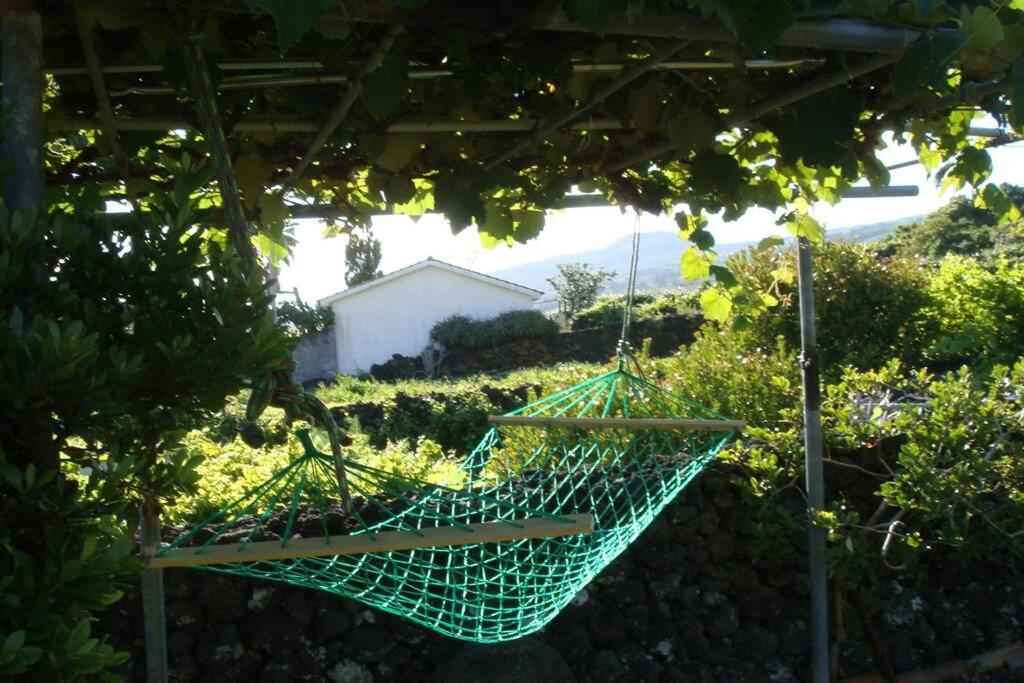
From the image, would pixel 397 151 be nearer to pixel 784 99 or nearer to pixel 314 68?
pixel 314 68

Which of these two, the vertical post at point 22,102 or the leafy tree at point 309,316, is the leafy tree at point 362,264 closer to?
the leafy tree at point 309,316

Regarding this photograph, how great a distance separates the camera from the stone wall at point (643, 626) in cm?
310

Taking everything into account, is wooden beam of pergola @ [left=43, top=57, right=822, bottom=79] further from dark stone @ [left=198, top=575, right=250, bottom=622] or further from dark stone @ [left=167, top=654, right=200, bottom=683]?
dark stone @ [left=167, top=654, right=200, bottom=683]

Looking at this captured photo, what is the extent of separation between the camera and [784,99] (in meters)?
1.65

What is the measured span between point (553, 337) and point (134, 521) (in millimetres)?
17023

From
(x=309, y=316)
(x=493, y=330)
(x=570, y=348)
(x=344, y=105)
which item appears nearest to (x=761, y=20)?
(x=344, y=105)

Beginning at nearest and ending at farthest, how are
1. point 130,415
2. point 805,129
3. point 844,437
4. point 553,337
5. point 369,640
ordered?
point 130,415 → point 805,129 → point 369,640 → point 844,437 → point 553,337

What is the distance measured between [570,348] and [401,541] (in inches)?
644

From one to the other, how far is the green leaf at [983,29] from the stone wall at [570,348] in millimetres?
14387

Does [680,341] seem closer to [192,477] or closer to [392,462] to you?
[392,462]

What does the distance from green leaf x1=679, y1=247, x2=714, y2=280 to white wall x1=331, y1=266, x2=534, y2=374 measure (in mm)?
19604

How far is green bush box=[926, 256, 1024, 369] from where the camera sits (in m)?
5.55

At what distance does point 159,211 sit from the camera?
990mm

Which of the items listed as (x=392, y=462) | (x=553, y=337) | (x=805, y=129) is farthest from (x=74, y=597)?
(x=553, y=337)
